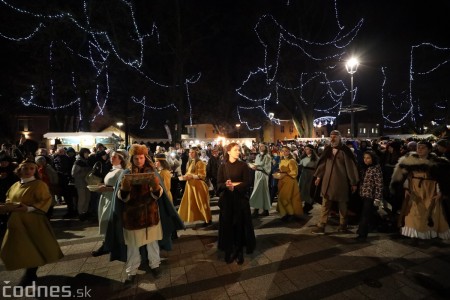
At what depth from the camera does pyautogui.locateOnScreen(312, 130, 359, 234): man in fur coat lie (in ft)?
19.8

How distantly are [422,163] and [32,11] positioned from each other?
25161 millimetres

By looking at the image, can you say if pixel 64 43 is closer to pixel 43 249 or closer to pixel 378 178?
pixel 43 249

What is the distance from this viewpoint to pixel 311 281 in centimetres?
418

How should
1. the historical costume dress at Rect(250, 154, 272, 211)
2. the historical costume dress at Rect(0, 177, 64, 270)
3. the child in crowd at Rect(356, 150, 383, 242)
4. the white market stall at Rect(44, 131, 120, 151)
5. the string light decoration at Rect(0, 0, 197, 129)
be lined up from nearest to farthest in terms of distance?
the historical costume dress at Rect(0, 177, 64, 270), the child in crowd at Rect(356, 150, 383, 242), the historical costume dress at Rect(250, 154, 272, 211), the white market stall at Rect(44, 131, 120, 151), the string light decoration at Rect(0, 0, 197, 129)

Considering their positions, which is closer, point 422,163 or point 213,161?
point 422,163

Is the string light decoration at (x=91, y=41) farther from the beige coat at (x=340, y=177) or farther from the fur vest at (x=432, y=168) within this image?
the fur vest at (x=432, y=168)

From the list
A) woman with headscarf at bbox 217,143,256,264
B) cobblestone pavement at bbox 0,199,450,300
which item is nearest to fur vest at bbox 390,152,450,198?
cobblestone pavement at bbox 0,199,450,300

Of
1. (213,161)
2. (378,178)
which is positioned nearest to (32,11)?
(213,161)

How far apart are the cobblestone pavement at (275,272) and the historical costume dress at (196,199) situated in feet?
2.42

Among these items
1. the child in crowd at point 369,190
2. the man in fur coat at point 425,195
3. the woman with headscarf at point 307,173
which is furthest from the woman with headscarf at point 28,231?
the woman with headscarf at point 307,173

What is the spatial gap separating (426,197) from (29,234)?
6520 millimetres

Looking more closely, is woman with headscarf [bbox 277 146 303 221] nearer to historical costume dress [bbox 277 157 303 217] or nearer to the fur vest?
historical costume dress [bbox 277 157 303 217]

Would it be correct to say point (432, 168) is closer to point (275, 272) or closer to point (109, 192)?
point (275, 272)

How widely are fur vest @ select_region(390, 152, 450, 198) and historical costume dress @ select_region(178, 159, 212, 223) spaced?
4.04 m
